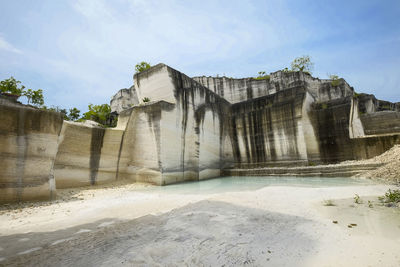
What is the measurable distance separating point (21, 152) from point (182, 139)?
24.2 ft

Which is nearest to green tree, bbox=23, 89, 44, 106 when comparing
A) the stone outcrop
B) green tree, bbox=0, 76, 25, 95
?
green tree, bbox=0, 76, 25, 95

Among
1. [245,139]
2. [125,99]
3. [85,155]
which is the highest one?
[125,99]

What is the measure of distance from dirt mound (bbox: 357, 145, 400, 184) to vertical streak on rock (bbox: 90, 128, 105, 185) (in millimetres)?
11813

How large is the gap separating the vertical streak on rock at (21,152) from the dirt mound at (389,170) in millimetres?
11460

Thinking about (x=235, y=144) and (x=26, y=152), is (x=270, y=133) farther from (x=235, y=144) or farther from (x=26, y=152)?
(x=26, y=152)

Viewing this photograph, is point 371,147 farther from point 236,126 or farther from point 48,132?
point 48,132

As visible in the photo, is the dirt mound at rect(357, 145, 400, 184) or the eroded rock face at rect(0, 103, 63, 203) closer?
the eroded rock face at rect(0, 103, 63, 203)

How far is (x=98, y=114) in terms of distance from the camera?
27.7 meters

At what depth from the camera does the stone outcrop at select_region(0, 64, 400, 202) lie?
19.3ft

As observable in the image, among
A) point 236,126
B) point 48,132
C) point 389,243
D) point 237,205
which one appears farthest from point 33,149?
point 236,126

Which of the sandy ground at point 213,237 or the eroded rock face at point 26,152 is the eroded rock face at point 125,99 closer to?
the eroded rock face at point 26,152

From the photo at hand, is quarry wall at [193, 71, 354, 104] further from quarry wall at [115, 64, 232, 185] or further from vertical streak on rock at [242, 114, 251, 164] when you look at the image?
quarry wall at [115, 64, 232, 185]

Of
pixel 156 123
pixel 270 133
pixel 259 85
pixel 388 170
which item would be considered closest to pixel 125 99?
pixel 259 85

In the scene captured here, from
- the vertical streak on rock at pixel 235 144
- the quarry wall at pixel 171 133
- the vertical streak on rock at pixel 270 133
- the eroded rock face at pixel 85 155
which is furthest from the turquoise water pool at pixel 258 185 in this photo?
the vertical streak on rock at pixel 235 144
